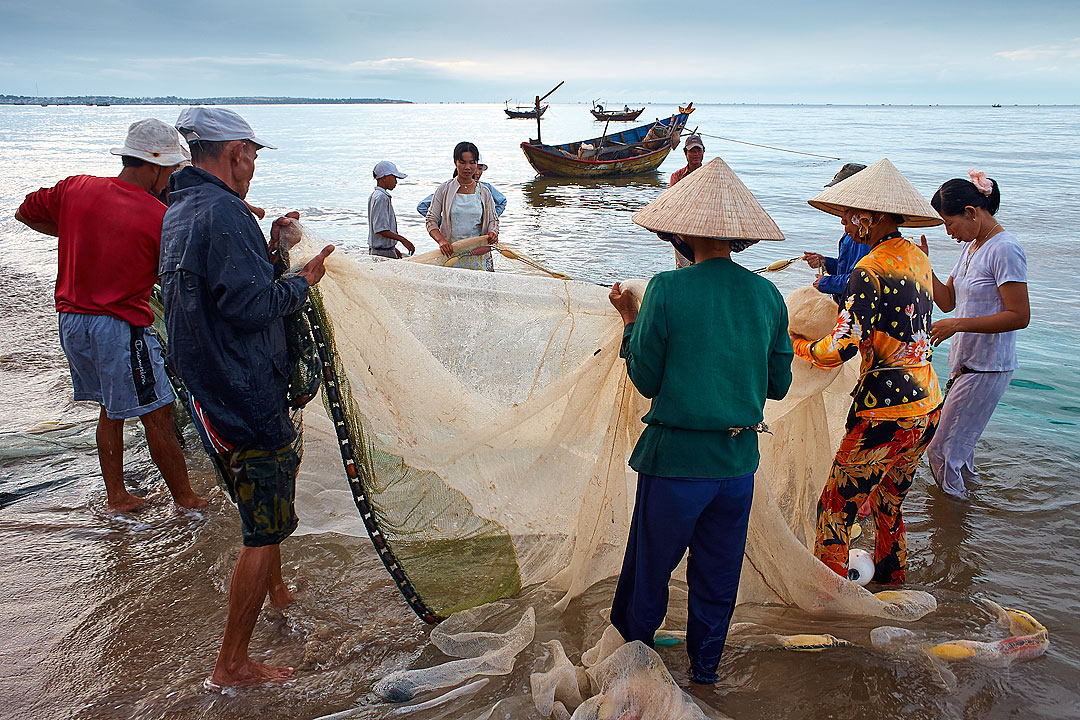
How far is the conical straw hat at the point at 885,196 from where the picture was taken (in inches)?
107

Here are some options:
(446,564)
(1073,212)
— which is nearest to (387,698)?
(446,564)

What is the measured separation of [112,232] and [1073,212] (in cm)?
2149

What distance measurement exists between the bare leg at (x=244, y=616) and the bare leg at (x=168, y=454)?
1.44m

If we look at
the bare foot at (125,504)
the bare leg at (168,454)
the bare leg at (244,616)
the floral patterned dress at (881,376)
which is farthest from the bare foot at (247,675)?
the floral patterned dress at (881,376)

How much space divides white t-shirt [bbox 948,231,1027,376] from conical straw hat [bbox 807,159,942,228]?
838 mm

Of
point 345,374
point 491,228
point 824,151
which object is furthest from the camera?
point 824,151

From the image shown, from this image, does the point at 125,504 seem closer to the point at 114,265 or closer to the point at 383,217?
the point at 114,265

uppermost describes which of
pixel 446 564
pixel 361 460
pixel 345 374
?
pixel 345 374

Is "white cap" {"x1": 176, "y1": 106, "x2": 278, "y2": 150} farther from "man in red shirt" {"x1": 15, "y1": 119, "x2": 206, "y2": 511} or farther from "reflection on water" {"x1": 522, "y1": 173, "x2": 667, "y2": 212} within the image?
"reflection on water" {"x1": 522, "y1": 173, "x2": 667, "y2": 212}

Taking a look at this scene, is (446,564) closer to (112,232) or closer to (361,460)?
(361,460)

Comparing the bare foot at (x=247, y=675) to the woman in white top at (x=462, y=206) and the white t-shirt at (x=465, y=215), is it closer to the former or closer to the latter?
the woman in white top at (x=462, y=206)

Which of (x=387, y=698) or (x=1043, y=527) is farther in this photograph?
(x=1043, y=527)

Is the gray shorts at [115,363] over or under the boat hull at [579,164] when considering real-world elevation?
under

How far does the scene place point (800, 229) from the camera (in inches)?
653
